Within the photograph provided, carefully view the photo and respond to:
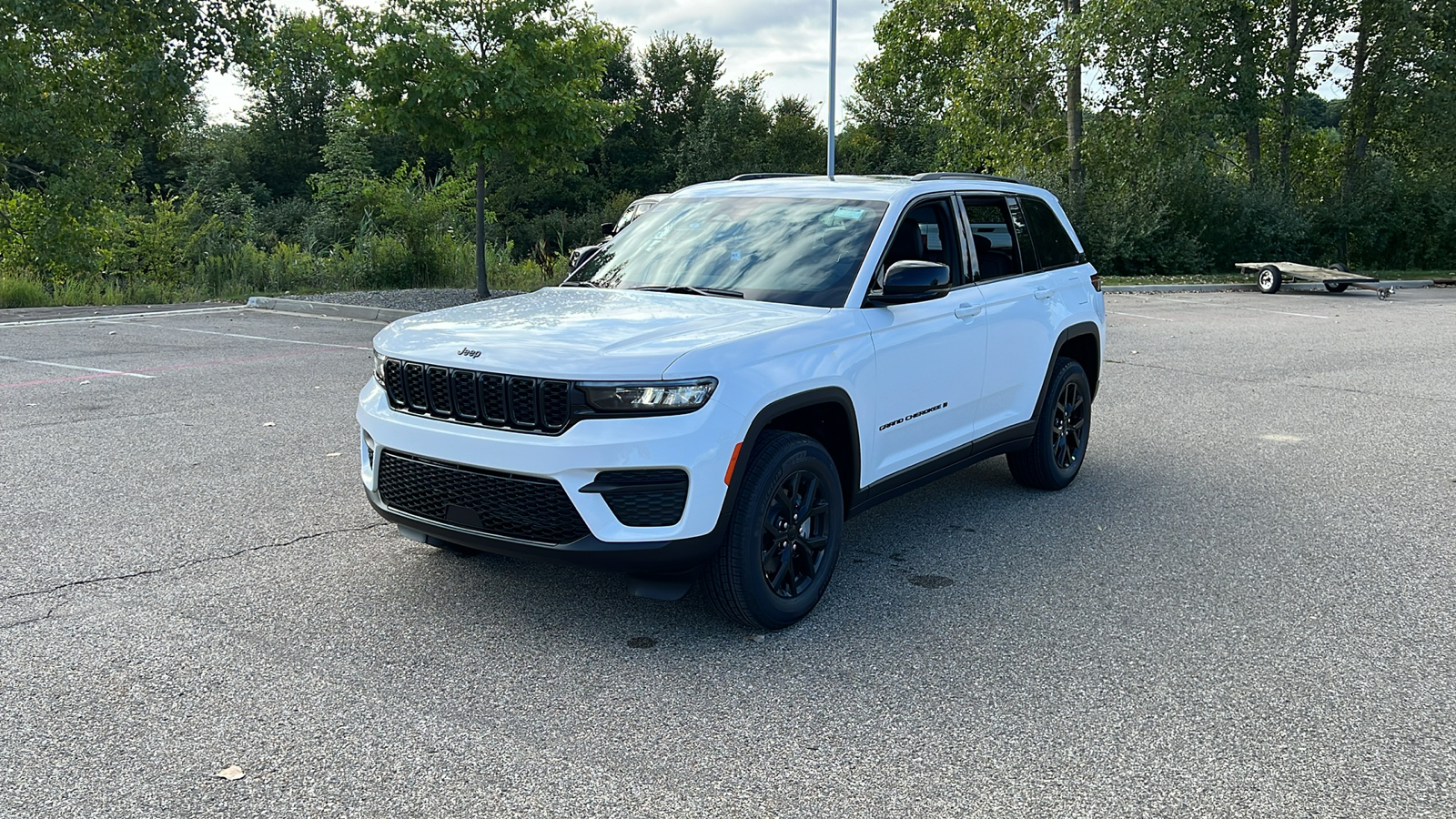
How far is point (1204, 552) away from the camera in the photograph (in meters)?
5.63

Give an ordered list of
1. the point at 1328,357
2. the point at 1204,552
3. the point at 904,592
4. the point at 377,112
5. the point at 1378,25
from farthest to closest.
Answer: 1. the point at 1378,25
2. the point at 377,112
3. the point at 1328,357
4. the point at 1204,552
5. the point at 904,592

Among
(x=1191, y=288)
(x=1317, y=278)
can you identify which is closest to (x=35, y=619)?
(x=1317, y=278)

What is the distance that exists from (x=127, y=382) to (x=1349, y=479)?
31.9ft

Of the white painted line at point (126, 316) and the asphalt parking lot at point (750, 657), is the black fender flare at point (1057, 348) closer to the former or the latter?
the asphalt parking lot at point (750, 657)

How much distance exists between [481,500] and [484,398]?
37 centimetres

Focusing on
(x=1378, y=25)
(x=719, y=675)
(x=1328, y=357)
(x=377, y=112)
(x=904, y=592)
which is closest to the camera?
(x=719, y=675)

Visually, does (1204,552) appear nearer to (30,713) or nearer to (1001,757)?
(1001,757)

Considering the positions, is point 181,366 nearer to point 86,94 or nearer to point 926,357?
point 926,357

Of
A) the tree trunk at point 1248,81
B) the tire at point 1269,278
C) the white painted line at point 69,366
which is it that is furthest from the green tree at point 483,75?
the tree trunk at point 1248,81

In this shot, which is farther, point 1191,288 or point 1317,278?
point 1191,288

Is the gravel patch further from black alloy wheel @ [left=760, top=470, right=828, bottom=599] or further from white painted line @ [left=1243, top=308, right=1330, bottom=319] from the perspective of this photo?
black alloy wheel @ [left=760, top=470, right=828, bottom=599]

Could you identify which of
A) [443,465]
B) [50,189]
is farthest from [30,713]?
[50,189]

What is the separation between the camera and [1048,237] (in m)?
6.75

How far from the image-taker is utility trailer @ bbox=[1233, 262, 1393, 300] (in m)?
24.3
